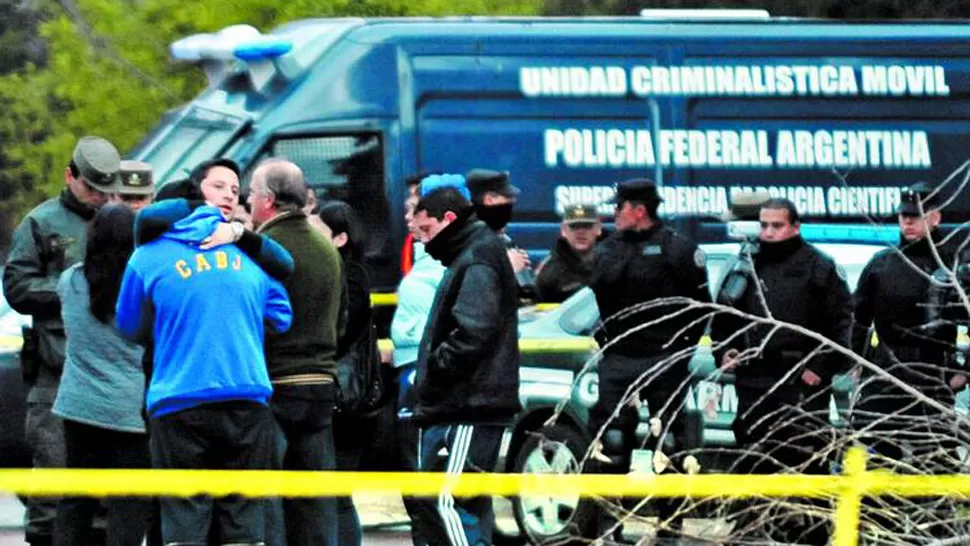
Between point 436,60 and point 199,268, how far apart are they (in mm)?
5941

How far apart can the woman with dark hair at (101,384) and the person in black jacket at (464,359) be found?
3.37ft

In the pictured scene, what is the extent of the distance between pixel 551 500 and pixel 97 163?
322 centimetres

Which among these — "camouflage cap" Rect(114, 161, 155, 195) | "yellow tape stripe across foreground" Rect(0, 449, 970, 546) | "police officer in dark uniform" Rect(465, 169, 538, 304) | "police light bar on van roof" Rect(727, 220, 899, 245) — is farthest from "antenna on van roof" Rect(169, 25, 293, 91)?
"yellow tape stripe across foreground" Rect(0, 449, 970, 546)

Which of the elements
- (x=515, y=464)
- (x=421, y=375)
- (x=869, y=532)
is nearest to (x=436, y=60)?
(x=515, y=464)

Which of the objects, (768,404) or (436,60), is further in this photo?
(436,60)

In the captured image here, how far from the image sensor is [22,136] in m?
40.6

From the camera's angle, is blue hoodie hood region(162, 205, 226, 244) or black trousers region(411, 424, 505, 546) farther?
black trousers region(411, 424, 505, 546)

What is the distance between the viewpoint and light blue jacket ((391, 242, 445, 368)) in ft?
31.7

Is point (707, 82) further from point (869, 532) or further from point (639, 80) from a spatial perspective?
point (869, 532)

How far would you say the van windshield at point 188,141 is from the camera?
513 inches

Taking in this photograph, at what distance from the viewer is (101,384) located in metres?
8.16

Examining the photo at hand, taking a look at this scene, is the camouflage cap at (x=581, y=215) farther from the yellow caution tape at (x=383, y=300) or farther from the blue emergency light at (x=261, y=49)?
the blue emergency light at (x=261, y=49)

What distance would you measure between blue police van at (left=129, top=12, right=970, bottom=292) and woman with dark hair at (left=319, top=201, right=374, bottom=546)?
12.1 ft

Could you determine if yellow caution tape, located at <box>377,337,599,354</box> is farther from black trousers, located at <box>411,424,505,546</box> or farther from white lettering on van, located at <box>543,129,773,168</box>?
black trousers, located at <box>411,424,505,546</box>
